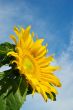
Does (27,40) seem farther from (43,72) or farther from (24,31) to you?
(43,72)

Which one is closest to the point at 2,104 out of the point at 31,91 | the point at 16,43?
the point at 31,91

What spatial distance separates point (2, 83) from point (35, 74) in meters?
0.79

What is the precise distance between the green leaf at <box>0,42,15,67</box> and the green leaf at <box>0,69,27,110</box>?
0.10m

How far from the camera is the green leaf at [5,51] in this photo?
3049 mm

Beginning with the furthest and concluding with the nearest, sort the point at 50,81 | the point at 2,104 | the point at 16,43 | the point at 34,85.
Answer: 1. the point at 50,81
2. the point at 16,43
3. the point at 34,85
4. the point at 2,104

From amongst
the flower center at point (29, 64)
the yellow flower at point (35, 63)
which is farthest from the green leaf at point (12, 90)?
the flower center at point (29, 64)

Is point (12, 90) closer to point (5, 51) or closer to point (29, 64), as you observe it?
point (5, 51)

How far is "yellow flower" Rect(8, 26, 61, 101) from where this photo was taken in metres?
3.19

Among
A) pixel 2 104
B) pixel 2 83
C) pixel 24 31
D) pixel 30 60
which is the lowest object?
pixel 2 104

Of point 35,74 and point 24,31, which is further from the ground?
point 24,31

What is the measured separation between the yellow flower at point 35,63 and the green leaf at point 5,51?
0.06 meters

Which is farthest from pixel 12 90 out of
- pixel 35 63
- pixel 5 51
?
pixel 35 63

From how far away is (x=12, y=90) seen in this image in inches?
115

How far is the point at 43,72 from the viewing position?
3641mm
